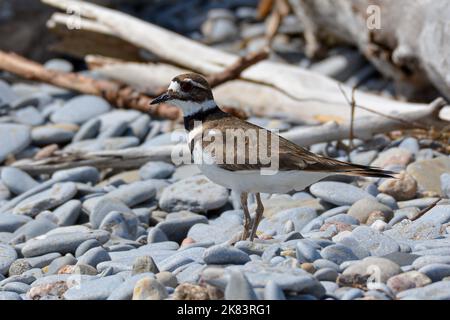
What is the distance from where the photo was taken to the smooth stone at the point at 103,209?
21.8 ft

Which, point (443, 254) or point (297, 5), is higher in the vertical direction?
point (297, 5)

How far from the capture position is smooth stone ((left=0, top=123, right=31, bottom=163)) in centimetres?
835

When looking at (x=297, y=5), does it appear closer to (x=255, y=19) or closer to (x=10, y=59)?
(x=255, y=19)

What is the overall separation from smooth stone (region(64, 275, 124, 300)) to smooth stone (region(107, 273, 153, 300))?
0.30ft

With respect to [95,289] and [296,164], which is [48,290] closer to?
[95,289]

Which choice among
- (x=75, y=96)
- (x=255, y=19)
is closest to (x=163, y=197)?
(x=75, y=96)

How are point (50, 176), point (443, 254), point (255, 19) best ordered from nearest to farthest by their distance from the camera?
point (443, 254)
point (50, 176)
point (255, 19)

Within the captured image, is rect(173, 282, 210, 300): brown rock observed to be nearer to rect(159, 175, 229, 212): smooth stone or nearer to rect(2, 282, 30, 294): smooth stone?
rect(2, 282, 30, 294): smooth stone

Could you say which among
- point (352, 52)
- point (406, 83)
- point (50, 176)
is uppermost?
point (352, 52)

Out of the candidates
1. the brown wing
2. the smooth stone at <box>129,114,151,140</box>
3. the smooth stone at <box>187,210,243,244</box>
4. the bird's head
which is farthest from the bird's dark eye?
the smooth stone at <box>129,114,151,140</box>

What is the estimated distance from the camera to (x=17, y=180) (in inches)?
301

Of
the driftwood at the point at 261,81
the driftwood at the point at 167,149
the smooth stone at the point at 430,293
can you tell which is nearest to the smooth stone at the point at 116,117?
the driftwood at the point at 261,81
